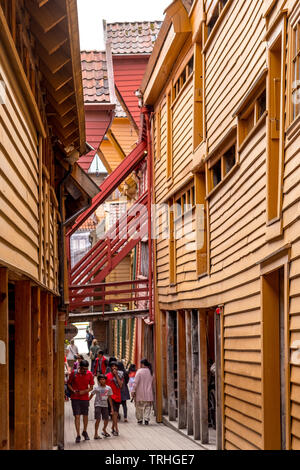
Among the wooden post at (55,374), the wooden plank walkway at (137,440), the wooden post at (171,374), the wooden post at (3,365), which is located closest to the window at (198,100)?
the wooden post at (55,374)

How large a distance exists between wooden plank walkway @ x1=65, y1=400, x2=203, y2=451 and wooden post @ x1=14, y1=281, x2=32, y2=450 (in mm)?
6186

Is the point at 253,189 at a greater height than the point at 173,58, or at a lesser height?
lesser

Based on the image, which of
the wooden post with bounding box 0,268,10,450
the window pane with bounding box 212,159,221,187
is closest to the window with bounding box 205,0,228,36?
the window pane with bounding box 212,159,221,187

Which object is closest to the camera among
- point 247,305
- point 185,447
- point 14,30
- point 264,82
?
point 14,30

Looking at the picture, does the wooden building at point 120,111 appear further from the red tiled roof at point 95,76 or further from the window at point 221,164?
the window at point 221,164

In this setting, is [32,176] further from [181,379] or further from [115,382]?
[115,382]

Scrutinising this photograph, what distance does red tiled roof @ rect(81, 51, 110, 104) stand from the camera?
22408 millimetres

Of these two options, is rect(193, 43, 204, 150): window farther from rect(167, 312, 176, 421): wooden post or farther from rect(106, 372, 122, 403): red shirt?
rect(106, 372, 122, 403): red shirt

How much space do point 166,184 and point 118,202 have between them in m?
17.1

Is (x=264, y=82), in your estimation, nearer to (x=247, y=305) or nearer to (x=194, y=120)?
(x=247, y=305)

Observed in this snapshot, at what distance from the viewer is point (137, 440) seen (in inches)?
640

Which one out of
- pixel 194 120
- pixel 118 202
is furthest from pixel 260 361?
pixel 118 202

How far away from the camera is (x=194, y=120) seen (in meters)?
16.1

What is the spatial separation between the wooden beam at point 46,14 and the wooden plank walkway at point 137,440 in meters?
7.96
